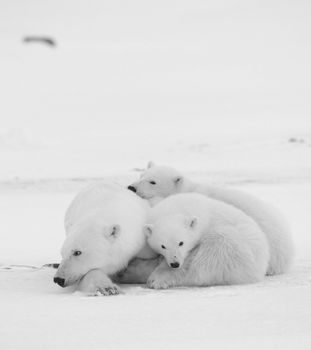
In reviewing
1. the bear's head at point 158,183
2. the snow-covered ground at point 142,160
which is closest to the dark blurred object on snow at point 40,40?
the snow-covered ground at point 142,160

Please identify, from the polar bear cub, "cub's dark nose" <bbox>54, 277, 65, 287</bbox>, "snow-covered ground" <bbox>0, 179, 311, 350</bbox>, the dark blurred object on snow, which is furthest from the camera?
the dark blurred object on snow

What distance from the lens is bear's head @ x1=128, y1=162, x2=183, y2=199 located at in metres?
5.89

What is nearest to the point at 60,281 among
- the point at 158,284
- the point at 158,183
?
the point at 158,284

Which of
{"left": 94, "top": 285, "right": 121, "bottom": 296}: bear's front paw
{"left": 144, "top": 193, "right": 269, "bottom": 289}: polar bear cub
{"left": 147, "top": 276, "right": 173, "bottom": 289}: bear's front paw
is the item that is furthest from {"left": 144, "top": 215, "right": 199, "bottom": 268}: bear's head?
{"left": 94, "top": 285, "right": 121, "bottom": 296}: bear's front paw

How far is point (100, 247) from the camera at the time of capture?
455 centimetres

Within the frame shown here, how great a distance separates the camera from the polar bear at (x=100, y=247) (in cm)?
446

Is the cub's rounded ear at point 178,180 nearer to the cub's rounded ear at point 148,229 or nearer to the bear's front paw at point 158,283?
the cub's rounded ear at point 148,229

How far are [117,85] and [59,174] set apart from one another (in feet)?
79.3

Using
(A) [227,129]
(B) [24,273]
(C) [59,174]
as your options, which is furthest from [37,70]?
(B) [24,273]

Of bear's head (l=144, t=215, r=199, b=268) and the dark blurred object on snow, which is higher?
the dark blurred object on snow

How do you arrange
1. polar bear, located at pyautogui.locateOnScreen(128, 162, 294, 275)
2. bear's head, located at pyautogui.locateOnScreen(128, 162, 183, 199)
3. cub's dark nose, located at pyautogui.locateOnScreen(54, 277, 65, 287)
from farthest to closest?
bear's head, located at pyautogui.locateOnScreen(128, 162, 183, 199), polar bear, located at pyautogui.locateOnScreen(128, 162, 294, 275), cub's dark nose, located at pyautogui.locateOnScreen(54, 277, 65, 287)

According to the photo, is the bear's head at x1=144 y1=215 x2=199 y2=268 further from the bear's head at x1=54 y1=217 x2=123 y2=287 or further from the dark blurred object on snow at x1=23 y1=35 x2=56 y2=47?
the dark blurred object on snow at x1=23 y1=35 x2=56 y2=47

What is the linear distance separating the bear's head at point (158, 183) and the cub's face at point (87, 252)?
4.24ft

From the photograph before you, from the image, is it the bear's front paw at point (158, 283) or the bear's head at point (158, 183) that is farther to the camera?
the bear's head at point (158, 183)
